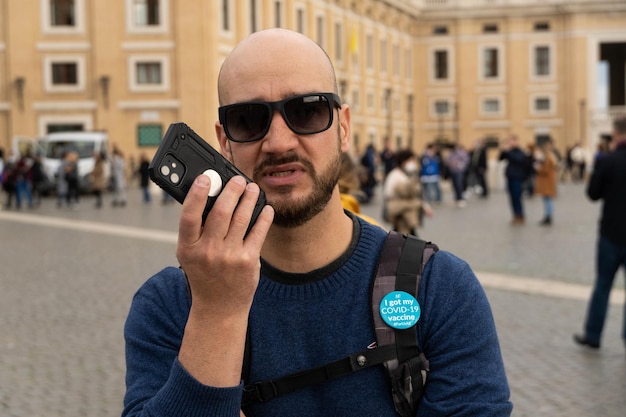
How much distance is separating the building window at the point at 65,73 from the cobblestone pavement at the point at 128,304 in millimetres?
18473

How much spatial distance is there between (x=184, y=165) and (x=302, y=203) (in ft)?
1.35

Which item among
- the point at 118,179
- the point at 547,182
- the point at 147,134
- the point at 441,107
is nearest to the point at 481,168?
the point at 118,179

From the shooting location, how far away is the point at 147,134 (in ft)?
117

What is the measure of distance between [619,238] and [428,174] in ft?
58.9

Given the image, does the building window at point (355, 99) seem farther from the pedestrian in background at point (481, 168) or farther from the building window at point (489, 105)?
the pedestrian in background at point (481, 168)

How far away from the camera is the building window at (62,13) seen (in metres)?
35.9

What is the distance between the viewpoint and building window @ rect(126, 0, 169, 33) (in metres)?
35.9

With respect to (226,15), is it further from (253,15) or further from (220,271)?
(220,271)

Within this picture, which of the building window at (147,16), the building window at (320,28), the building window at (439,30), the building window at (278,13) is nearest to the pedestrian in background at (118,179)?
the building window at (147,16)

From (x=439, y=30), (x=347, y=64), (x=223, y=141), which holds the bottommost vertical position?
(x=223, y=141)

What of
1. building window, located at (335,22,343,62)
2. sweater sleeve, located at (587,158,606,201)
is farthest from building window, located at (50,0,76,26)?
sweater sleeve, located at (587,158,606,201)

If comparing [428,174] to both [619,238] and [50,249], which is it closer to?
[50,249]

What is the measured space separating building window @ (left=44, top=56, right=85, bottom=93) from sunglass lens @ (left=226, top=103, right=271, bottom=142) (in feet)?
115

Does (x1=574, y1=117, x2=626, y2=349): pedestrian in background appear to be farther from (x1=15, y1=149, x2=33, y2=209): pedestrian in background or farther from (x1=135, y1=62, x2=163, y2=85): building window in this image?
(x1=135, y1=62, x2=163, y2=85): building window
